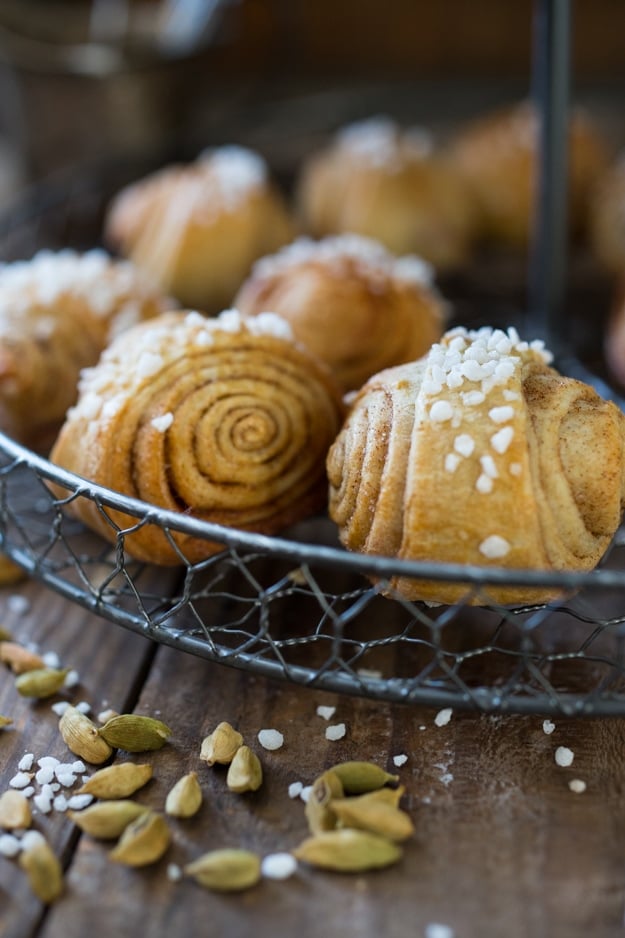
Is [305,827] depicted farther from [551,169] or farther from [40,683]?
[551,169]

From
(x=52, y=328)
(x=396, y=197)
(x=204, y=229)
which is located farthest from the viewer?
(x=396, y=197)

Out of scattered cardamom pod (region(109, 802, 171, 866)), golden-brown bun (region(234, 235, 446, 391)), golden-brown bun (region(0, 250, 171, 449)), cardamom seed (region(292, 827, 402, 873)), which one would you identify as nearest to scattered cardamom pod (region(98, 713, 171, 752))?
scattered cardamom pod (region(109, 802, 171, 866))

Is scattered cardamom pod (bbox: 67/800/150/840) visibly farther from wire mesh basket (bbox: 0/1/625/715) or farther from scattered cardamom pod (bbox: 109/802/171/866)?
wire mesh basket (bbox: 0/1/625/715)

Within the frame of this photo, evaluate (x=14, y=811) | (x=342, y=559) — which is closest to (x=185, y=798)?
(x=14, y=811)

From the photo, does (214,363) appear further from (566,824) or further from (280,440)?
(566,824)

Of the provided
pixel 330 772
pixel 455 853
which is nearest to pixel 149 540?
pixel 330 772

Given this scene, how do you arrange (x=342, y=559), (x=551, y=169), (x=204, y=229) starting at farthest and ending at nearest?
1. (x=204, y=229)
2. (x=551, y=169)
3. (x=342, y=559)
